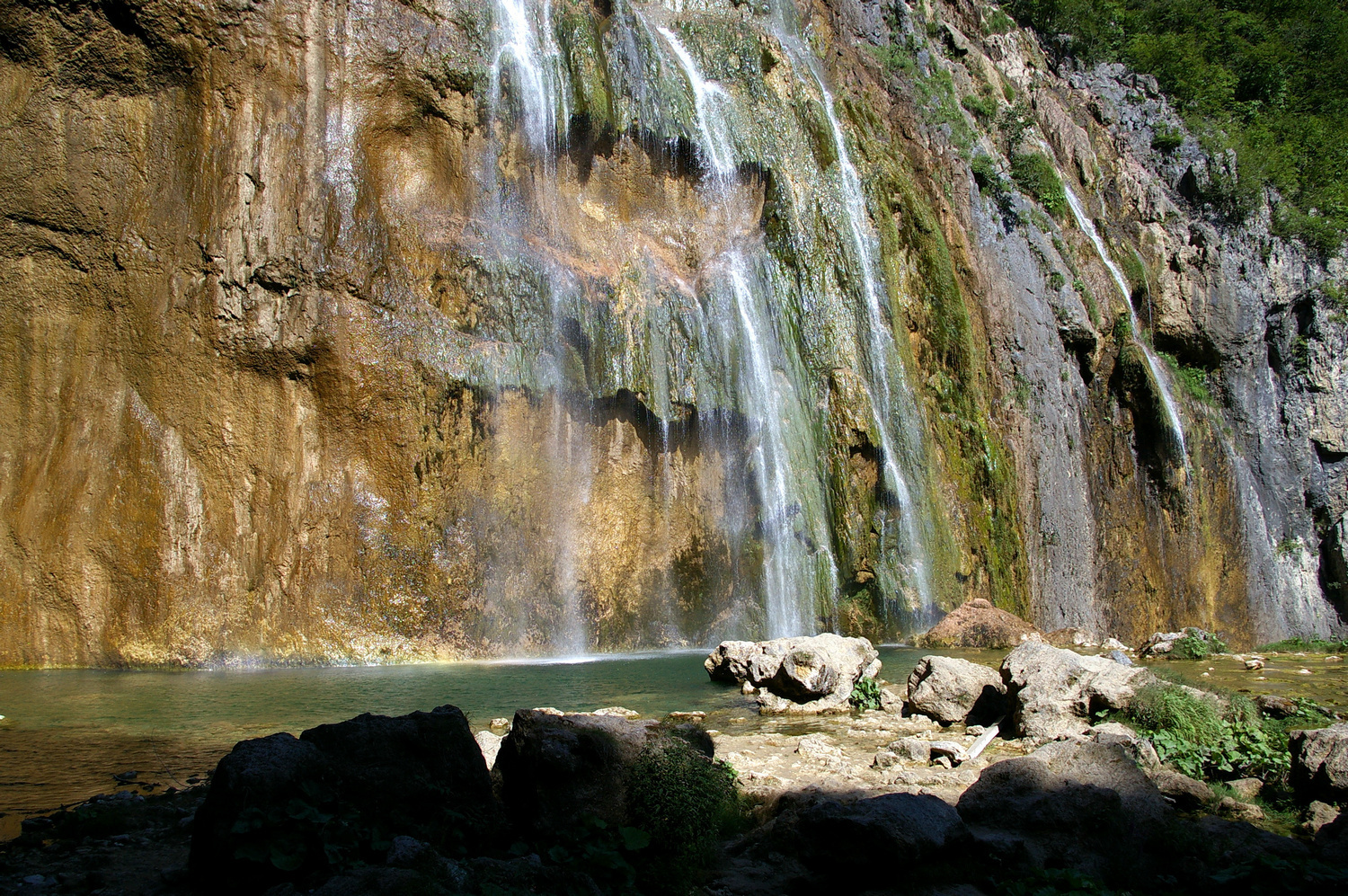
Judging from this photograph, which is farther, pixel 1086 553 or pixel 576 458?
pixel 1086 553

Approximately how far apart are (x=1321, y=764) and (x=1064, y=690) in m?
2.33

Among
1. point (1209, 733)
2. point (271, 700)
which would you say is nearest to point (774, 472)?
point (271, 700)

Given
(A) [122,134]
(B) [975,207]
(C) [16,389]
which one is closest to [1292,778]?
(C) [16,389]

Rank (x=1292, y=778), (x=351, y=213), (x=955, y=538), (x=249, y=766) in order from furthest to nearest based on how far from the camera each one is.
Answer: (x=955, y=538)
(x=351, y=213)
(x=1292, y=778)
(x=249, y=766)

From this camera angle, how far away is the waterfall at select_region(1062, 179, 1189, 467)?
2421 cm

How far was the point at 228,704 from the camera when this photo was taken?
A: 9.85 m

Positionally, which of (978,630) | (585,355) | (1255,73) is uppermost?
(1255,73)

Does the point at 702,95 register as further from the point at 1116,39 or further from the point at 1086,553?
the point at 1116,39

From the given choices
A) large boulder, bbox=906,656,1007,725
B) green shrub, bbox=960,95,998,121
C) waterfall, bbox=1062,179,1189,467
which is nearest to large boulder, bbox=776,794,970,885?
large boulder, bbox=906,656,1007,725

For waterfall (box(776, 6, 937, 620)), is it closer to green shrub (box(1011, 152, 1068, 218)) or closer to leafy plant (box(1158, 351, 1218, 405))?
green shrub (box(1011, 152, 1068, 218))

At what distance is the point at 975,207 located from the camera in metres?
24.2

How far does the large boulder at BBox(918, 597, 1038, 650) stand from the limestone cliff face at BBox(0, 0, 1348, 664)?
0.85 meters

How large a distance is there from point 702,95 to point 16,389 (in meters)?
14.8

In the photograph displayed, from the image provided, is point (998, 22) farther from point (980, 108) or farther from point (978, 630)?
point (978, 630)
